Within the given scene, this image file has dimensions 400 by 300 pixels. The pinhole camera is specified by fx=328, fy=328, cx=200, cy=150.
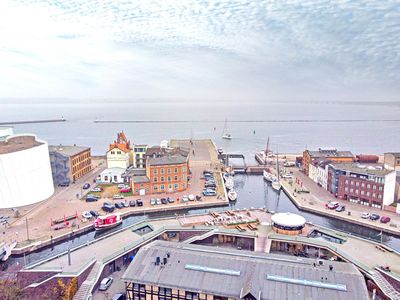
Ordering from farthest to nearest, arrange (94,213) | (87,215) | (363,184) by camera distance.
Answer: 1. (363,184)
2. (94,213)
3. (87,215)

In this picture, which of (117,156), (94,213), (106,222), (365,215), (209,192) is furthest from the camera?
(117,156)

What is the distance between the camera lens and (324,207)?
4550 centimetres

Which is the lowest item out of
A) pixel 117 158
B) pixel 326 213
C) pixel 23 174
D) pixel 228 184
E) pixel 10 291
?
pixel 326 213

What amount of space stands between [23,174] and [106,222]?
1396cm

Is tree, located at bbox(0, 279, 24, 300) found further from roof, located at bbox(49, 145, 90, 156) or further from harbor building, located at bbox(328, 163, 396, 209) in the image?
harbor building, located at bbox(328, 163, 396, 209)

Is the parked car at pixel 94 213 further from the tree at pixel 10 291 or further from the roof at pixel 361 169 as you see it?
the roof at pixel 361 169

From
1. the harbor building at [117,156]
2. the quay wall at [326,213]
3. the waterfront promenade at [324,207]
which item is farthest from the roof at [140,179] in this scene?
the waterfront promenade at [324,207]

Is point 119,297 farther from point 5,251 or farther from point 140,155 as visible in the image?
point 140,155

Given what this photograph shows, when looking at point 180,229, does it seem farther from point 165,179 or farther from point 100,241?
point 165,179

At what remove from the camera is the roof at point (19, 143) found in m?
46.4

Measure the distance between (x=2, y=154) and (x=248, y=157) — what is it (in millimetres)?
67940

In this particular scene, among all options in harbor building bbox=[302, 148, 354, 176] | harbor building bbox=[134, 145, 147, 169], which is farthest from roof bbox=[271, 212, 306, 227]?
harbor building bbox=[134, 145, 147, 169]

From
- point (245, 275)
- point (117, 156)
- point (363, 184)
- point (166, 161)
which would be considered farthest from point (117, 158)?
point (245, 275)

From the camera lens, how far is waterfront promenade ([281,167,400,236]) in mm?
39312
